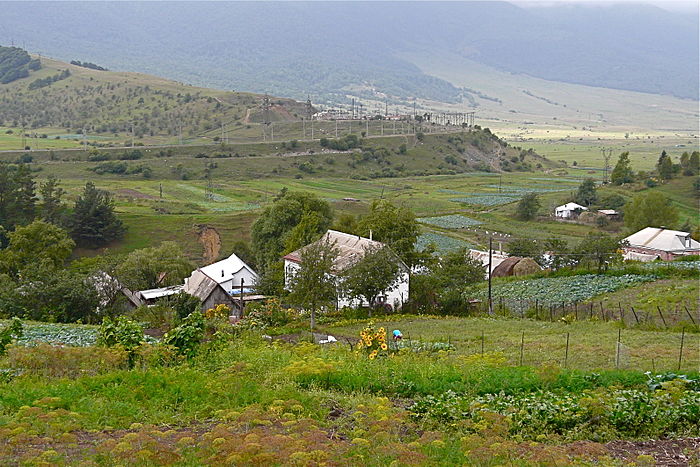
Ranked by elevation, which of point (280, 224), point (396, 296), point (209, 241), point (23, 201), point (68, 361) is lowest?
point (209, 241)

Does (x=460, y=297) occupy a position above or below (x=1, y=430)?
below

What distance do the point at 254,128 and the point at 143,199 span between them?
52.1 meters

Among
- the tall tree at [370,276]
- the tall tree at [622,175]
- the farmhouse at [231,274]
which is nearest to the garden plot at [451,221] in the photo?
the farmhouse at [231,274]

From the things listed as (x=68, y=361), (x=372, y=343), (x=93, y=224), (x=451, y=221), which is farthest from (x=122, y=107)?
(x=68, y=361)

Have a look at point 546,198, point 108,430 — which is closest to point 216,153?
point 546,198

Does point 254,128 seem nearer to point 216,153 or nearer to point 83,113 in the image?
point 216,153

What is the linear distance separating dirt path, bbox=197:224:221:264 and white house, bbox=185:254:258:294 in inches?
513

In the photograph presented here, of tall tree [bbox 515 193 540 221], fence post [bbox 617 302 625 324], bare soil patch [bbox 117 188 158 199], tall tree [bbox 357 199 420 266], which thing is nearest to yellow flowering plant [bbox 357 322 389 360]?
fence post [bbox 617 302 625 324]

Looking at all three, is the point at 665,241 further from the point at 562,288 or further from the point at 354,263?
the point at 354,263

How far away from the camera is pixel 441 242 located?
58719 millimetres

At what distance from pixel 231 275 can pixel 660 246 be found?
2871 cm

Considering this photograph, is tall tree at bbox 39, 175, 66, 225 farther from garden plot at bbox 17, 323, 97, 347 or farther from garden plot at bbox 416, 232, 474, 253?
garden plot at bbox 17, 323, 97, 347

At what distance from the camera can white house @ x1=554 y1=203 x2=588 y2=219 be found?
74938mm

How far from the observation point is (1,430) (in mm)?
9148
